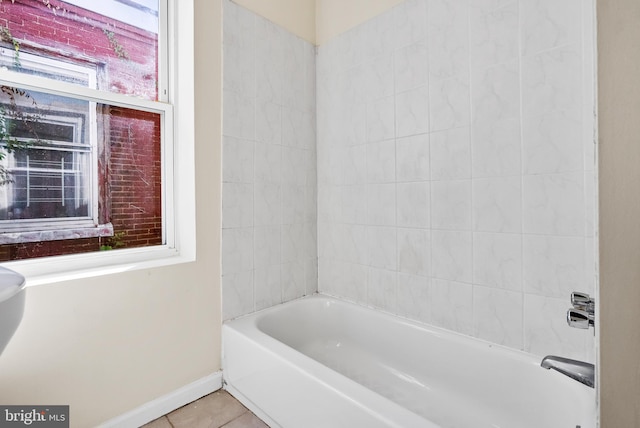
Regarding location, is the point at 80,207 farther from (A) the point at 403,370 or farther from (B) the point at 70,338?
(A) the point at 403,370

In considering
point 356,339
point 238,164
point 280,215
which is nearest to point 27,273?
point 238,164

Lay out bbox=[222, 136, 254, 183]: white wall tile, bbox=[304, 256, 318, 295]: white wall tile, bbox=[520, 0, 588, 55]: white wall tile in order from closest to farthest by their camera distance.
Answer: bbox=[520, 0, 588, 55]: white wall tile, bbox=[222, 136, 254, 183]: white wall tile, bbox=[304, 256, 318, 295]: white wall tile

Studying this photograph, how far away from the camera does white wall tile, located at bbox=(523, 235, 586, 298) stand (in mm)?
1248

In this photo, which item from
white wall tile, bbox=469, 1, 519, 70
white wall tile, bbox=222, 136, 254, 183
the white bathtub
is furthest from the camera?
white wall tile, bbox=222, 136, 254, 183

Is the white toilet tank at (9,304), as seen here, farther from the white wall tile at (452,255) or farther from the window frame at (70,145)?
the white wall tile at (452,255)

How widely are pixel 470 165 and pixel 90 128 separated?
1798 millimetres

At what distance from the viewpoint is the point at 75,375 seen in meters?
1.30

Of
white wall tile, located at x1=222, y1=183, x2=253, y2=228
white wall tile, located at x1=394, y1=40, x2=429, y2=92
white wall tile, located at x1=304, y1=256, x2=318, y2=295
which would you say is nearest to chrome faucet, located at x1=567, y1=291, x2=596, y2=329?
white wall tile, located at x1=394, y1=40, x2=429, y2=92

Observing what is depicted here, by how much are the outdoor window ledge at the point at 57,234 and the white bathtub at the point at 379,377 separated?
2.64 feet

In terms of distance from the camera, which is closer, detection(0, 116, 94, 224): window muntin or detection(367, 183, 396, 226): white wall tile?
detection(0, 116, 94, 224): window muntin

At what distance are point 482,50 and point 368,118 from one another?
0.68m

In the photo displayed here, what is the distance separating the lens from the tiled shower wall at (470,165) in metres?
1.26

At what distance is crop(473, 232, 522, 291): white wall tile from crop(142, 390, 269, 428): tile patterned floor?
124 cm

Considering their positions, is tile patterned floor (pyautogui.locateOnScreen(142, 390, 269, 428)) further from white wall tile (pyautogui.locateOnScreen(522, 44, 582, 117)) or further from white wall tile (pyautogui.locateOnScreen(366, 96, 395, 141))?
white wall tile (pyautogui.locateOnScreen(522, 44, 582, 117))
